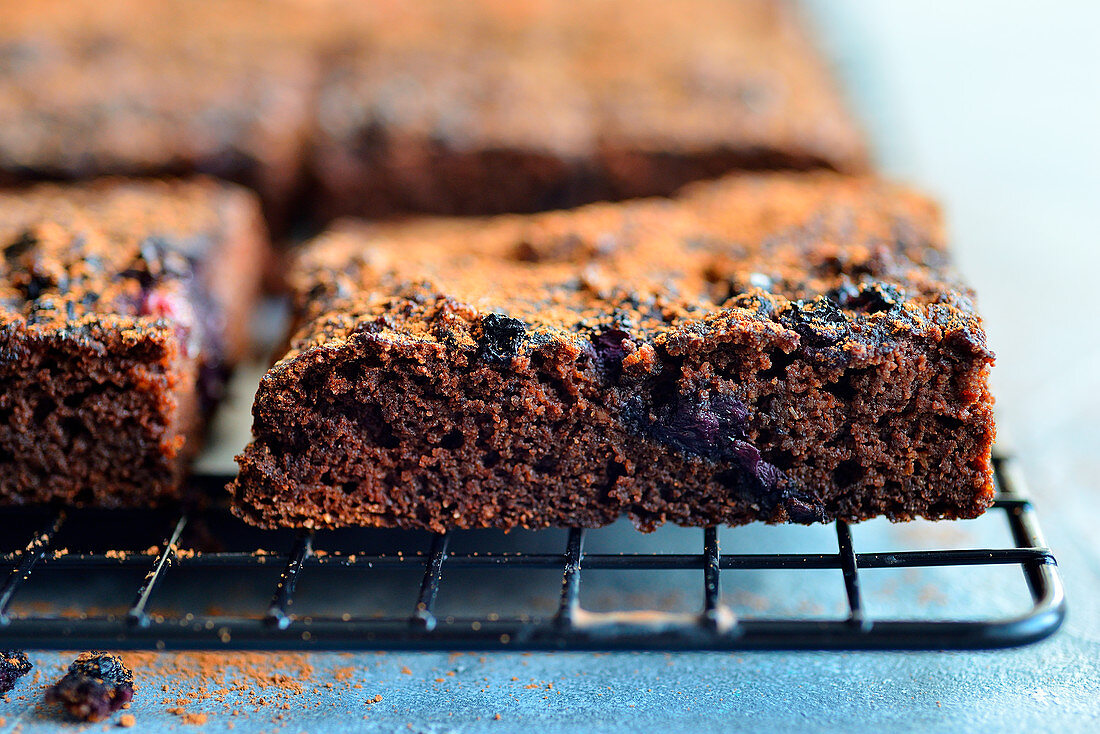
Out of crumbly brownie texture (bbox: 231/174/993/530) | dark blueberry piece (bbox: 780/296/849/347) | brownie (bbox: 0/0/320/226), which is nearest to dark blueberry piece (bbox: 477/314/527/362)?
crumbly brownie texture (bbox: 231/174/993/530)

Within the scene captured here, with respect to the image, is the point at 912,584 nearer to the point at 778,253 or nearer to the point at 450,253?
the point at 778,253

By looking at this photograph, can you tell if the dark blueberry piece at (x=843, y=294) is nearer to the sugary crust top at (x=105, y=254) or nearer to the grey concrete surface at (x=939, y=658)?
the grey concrete surface at (x=939, y=658)

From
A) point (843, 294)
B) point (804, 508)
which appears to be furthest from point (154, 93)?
point (804, 508)

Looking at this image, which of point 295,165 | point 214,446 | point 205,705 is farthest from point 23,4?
point 205,705

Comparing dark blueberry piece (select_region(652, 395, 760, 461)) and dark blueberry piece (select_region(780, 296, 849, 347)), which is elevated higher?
dark blueberry piece (select_region(780, 296, 849, 347))

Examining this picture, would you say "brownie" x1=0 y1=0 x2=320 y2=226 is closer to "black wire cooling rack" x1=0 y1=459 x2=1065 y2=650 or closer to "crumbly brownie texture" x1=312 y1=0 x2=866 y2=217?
"crumbly brownie texture" x1=312 y1=0 x2=866 y2=217

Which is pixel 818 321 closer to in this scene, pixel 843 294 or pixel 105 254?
pixel 843 294
